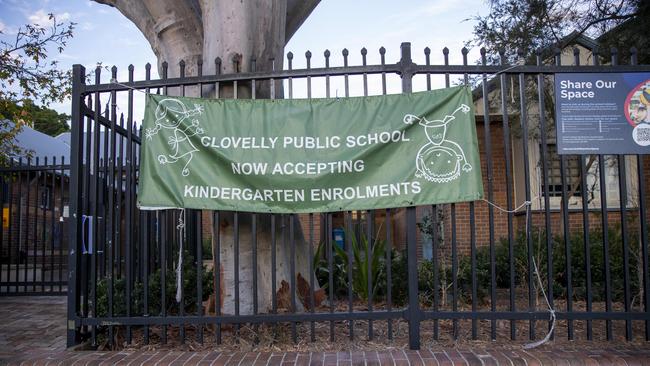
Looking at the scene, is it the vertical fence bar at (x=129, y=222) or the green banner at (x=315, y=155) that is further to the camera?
the vertical fence bar at (x=129, y=222)

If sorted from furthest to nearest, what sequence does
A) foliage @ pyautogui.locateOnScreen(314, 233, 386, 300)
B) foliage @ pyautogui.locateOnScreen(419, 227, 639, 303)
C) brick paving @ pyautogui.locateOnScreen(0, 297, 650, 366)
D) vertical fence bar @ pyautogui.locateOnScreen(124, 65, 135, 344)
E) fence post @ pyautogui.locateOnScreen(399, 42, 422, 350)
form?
foliage @ pyautogui.locateOnScreen(419, 227, 639, 303) < foliage @ pyautogui.locateOnScreen(314, 233, 386, 300) < vertical fence bar @ pyautogui.locateOnScreen(124, 65, 135, 344) < fence post @ pyautogui.locateOnScreen(399, 42, 422, 350) < brick paving @ pyautogui.locateOnScreen(0, 297, 650, 366)

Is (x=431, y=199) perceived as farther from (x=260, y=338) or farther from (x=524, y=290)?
(x=524, y=290)

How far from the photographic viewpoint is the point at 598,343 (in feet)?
14.6

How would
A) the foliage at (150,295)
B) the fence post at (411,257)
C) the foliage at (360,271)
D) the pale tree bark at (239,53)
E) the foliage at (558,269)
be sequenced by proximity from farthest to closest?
the foliage at (558,269), the foliage at (360,271), the pale tree bark at (239,53), the foliage at (150,295), the fence post at (411,257)

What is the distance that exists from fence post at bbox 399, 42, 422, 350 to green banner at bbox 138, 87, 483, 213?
144mm

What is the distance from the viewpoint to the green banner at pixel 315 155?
4438 mm

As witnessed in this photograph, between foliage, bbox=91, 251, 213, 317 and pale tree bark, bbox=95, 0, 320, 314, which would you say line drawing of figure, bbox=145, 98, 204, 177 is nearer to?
pale tree bark, bbox=95, 0, 320, 314

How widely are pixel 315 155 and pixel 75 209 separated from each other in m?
2.17

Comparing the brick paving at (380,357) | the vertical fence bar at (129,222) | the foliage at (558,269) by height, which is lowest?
the brick paving at (380,357)

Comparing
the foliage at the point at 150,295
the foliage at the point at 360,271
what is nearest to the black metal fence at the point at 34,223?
the foliage at the point at 150,295

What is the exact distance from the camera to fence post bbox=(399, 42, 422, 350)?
4.30m

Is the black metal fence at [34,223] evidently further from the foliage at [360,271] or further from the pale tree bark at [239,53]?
the foliage at [360,271]

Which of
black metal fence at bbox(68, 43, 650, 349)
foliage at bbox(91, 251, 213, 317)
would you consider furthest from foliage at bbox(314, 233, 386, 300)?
foliage at bbox(91, 251, 213, 317)

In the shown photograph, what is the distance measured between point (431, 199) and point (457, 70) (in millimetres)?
1136
